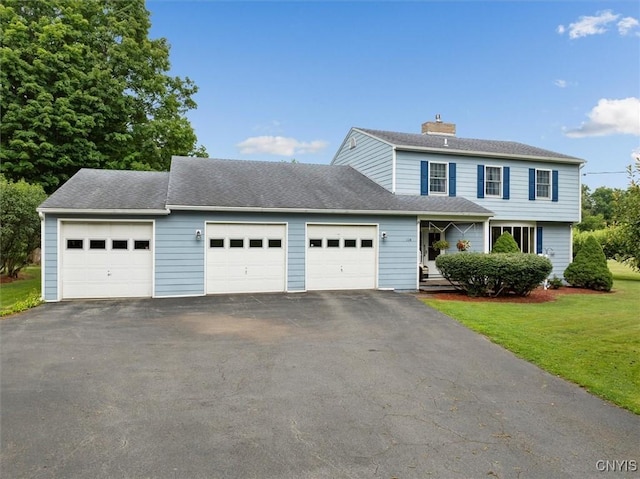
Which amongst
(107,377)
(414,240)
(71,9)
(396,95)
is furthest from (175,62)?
(107,377)

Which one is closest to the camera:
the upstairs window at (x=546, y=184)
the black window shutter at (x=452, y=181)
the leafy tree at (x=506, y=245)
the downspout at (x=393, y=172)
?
the leafy tree at (x=506, y=245)

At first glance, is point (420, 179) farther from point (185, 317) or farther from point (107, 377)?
point (107, 377)

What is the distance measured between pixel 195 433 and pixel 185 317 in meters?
5.89

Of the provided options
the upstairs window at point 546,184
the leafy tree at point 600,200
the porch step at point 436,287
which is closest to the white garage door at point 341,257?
the porch step at point 436,287

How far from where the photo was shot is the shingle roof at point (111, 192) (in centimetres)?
1173

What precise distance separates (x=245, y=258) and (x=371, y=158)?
23.9 ft

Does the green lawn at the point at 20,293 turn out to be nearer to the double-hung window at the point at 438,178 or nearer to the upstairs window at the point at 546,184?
the double-hung window at the point at 438,178

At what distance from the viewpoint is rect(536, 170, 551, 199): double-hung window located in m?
17.5

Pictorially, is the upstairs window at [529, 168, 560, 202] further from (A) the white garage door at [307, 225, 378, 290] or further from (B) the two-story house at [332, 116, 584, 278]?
(A) the white garage door at [307, 225, 378, 290]

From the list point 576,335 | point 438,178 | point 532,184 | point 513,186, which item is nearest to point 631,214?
point 576,335

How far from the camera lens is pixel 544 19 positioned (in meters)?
15.0

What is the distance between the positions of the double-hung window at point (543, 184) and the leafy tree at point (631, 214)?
13056 mm

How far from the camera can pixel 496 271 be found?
12.5 metres

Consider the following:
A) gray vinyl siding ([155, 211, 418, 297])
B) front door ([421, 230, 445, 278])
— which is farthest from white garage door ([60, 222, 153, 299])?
front door ([421, 230, 445, 278])
